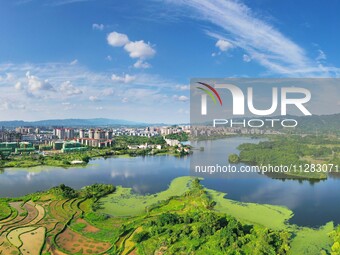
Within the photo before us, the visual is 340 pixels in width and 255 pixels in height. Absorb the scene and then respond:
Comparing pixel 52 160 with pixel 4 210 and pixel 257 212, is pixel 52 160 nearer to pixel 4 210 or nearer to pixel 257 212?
pixel 4 210

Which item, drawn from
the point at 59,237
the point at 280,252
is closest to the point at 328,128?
the point at 280,252

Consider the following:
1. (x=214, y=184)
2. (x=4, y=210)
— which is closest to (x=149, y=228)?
(x=4, y=210)

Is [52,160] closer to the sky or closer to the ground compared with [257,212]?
closer to the sky

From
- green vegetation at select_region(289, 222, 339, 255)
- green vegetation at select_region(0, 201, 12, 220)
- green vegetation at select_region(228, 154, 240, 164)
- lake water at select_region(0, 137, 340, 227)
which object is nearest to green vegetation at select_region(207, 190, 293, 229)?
lake water at select_region(0, 137, 340, 227)

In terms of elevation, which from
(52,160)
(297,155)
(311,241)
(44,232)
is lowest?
(311,241)

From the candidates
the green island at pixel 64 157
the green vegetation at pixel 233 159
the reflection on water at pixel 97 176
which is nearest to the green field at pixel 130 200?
the reflection on water at pixel 97 176

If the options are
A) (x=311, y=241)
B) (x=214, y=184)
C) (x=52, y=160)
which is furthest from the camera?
(x=52, y=160)

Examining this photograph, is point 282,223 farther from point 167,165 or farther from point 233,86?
point 167,165
